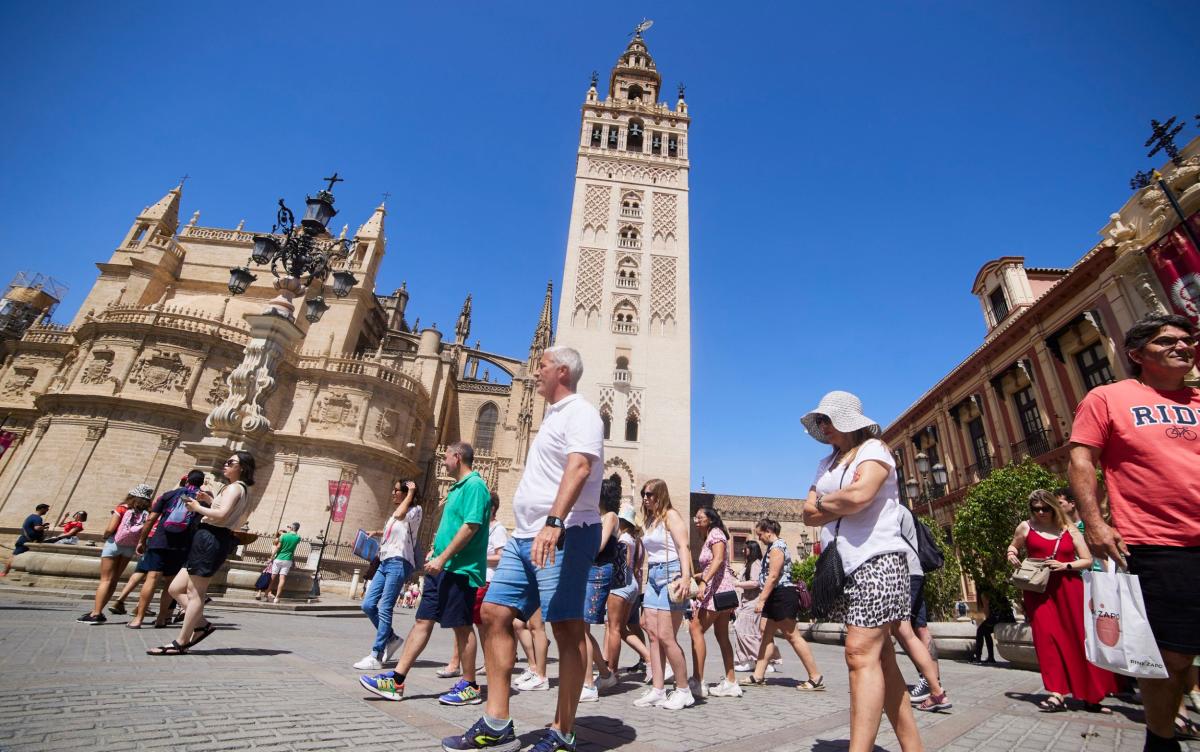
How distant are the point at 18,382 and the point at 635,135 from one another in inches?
1432

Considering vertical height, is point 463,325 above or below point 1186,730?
above

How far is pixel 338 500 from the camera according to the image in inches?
830

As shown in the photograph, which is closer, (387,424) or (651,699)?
(651,699)

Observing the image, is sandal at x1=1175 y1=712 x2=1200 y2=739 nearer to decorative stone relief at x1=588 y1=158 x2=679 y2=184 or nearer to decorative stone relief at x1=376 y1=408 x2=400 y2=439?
decorative stone relief at x1=376 y1=408 x2=400 y2=439

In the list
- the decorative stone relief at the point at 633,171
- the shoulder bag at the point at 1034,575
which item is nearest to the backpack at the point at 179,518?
the shoulder bag at the point at 1034,575

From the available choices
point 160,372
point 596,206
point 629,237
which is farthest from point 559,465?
point 596,206

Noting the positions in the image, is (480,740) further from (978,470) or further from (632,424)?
(632,424)

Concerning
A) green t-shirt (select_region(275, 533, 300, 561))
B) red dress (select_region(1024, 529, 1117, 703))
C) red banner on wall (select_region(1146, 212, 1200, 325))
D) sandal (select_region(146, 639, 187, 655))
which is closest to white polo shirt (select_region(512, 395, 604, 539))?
sandal (select_region(146, 639, 187, 655))

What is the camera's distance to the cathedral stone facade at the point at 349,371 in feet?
68.5

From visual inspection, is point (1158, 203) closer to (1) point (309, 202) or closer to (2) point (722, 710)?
(2) point (722, 710)

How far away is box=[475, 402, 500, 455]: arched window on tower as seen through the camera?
31.5 m

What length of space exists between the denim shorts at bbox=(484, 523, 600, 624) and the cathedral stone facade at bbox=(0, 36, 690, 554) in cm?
1722

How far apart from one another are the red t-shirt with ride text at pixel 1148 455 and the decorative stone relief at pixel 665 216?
2731cm

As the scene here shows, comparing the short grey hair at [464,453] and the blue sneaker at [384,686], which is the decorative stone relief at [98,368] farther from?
the blue sneaker at [384,686]
